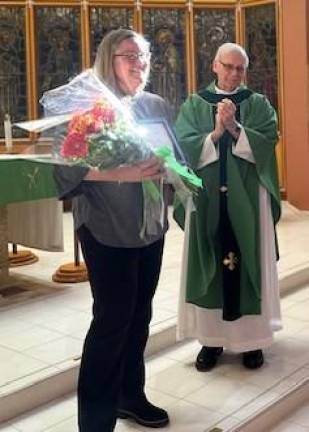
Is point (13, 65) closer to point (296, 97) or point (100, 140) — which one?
point (296, 97)

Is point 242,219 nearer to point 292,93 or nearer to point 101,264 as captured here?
point 101,264

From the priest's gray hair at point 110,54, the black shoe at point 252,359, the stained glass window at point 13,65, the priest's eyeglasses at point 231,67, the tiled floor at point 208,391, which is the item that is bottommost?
the tiled floor at point 208,391

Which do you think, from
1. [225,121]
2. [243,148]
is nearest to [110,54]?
[225,121]

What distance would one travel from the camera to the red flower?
1.84 metres

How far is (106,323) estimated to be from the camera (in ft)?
6.70

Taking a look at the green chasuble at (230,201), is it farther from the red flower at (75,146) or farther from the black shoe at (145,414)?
the red flower at (75,146)

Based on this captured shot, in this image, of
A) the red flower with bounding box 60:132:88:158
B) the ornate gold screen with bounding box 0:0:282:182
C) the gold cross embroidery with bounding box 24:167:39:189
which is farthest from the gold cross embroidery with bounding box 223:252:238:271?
the ornate gold screen with bounding box 0:0:282:182

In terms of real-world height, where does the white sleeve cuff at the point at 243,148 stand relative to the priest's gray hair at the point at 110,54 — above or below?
below

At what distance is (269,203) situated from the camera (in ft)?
9.79

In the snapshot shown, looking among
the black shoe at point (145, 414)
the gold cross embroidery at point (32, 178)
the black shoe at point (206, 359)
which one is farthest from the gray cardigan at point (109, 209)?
the gold cross embroidery at point (32, 178)

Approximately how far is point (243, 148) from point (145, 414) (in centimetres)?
123

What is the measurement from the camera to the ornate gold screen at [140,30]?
7.53 meters

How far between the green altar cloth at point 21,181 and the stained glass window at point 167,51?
4091 mm

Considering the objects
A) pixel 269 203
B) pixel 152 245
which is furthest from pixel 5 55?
pixel 152 245
